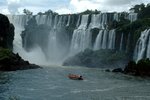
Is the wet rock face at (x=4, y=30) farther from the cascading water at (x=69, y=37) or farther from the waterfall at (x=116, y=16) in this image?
the waterfall at (x=116, y=16)

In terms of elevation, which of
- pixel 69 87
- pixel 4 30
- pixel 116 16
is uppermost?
pixel 116 16

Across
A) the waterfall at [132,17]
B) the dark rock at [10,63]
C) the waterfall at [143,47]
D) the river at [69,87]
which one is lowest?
the river at [69,87]

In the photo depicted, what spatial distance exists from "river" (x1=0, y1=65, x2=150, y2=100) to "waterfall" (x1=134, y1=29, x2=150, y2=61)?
18.6 meters

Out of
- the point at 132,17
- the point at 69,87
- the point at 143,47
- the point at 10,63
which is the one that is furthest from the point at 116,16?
the point at 69,87

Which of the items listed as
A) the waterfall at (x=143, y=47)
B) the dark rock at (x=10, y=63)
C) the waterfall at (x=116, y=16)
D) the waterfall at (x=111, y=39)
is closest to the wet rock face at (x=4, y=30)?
the dark rock at (x=10, y=63)

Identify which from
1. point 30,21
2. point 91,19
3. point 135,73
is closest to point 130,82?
point 135,73

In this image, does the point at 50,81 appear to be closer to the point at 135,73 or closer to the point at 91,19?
the point at 135,73

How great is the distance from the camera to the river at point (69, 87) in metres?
59.2

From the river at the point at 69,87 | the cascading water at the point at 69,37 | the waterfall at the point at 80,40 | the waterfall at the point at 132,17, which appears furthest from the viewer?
the waterfall at the point at 80,40

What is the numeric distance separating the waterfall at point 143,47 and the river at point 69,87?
18.6 meters

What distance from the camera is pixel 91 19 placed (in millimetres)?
139625

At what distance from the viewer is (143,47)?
348ft

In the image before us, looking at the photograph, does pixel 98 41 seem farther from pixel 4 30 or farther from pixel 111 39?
pixel 4 30

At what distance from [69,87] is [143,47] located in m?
42.7
